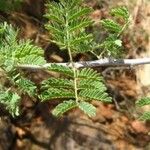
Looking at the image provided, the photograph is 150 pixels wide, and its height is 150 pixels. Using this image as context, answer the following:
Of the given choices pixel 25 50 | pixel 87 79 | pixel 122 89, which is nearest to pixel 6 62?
pixel 25 50

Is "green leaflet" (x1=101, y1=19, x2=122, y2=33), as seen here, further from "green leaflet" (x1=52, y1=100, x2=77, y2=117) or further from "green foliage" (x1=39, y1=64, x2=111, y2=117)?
"green leaflet" (x1=52, y1=100, x2=77, y2=117)

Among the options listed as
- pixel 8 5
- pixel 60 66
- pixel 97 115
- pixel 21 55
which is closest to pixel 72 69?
pixel 60 66

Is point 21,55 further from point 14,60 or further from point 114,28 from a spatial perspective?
point 114,28

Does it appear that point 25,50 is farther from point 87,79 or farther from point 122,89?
point 122,89

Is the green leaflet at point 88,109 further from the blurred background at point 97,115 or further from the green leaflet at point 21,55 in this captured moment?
the blurred background at point 97,115

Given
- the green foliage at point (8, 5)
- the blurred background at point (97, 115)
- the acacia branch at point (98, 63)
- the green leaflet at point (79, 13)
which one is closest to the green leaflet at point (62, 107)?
the acacia branch at point (98, 63)
